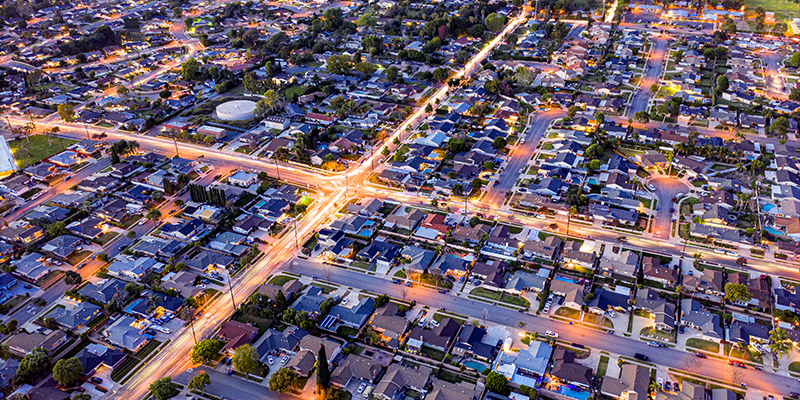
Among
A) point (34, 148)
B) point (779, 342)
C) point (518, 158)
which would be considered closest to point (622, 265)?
point (779, 342)

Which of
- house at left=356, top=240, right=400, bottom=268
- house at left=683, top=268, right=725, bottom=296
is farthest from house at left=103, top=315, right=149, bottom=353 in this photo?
house at left=683, top=268, right=725, bottom=296

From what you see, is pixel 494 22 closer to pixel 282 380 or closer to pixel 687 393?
pixel 687 393

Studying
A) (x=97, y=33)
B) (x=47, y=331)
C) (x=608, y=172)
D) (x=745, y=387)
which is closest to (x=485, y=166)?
(x=608, y=172)

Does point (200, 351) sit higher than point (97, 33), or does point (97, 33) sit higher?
point (97, 33)

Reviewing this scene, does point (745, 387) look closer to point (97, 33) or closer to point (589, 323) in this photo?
point (589, 323)

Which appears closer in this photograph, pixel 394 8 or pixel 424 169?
pixel 424 169

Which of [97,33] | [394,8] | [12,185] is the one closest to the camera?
[12,185]

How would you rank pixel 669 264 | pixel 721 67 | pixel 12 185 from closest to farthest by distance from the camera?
pixel 669 264, pixel 12 185, pixel 721 67
